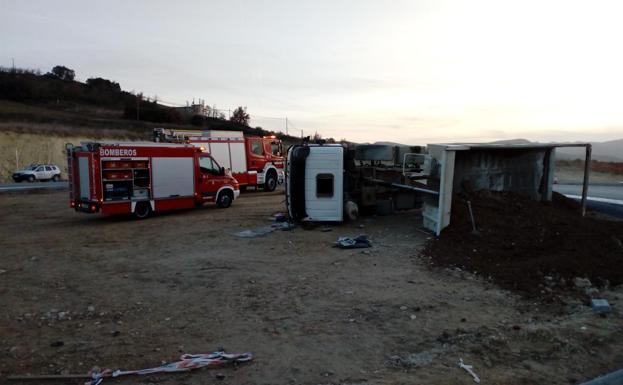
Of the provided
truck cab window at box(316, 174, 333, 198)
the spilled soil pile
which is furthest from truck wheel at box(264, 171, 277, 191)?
the spilled soil pile

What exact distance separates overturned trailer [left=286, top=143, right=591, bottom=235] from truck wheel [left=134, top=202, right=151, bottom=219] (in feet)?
Answer: 17.0

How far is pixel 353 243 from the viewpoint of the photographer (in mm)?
11844

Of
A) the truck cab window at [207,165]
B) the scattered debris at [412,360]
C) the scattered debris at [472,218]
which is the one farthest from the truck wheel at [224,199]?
the scattered debris at [412,360]

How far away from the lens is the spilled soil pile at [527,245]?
8859 mm

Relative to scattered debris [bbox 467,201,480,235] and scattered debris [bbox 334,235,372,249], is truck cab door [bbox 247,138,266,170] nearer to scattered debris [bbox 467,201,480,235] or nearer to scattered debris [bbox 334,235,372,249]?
scattered debris [bbox 334,235,372,249]

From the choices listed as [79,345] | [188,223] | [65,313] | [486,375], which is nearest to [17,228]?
[188,223]

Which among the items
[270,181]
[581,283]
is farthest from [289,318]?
[270,181]

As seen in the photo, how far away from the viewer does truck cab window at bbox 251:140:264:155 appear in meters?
25.7

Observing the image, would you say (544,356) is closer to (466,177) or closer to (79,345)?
(79,345)

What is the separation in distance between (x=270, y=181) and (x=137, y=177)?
36.2 ft

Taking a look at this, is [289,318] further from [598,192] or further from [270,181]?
[598,192]

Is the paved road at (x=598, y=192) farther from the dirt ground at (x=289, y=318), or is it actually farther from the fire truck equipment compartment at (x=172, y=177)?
the fire truck equipment compartment at (x=172, y=177)

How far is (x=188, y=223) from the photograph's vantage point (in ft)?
52.5

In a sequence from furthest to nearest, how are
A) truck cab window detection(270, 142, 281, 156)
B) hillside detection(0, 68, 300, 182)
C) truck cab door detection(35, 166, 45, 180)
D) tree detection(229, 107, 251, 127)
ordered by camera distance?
tree detection(229, 107, 251, 127), hillside detection(0, 68, 300, 182), truck cab door detection(35, 166, 45, 180), truck cab window detection(270, 142, 281, 156)
